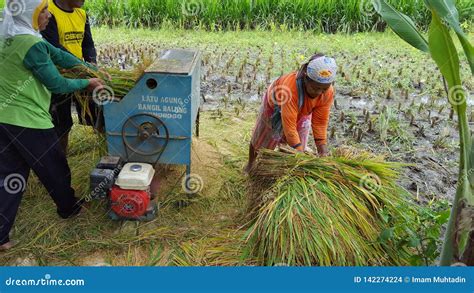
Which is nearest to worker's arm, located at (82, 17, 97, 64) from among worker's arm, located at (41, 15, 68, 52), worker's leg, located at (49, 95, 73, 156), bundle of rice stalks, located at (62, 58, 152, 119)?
worker's arm, located at (41, 15, 68, 52)

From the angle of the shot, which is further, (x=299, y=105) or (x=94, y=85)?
(x=299, y=105)

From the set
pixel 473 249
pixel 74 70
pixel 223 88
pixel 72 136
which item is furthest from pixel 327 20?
pixel 473 249

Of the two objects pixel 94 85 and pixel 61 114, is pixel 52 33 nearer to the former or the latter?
pixel 61 114

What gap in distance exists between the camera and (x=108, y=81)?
10.1ft

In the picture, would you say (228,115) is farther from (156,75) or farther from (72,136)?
(156,75)

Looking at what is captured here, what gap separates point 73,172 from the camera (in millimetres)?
3686

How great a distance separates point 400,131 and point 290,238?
8.39 ft

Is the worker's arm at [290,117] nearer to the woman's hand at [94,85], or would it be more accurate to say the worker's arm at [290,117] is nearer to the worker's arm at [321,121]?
the worker's arm at [321,121]

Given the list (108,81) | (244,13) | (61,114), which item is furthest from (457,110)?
(244,13)

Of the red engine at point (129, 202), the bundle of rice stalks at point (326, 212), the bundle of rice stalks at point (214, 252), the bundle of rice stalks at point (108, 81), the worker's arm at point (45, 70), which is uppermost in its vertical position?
the worker's arm at point (45, 70)

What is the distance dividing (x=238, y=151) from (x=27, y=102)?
2129 mm

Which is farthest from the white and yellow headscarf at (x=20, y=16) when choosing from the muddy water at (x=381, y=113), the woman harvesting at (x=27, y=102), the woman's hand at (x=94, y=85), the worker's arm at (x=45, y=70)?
the muddy water at (x=381, y=113)

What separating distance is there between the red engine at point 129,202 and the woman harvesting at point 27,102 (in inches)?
14.8

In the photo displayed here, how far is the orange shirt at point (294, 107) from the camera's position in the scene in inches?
119
